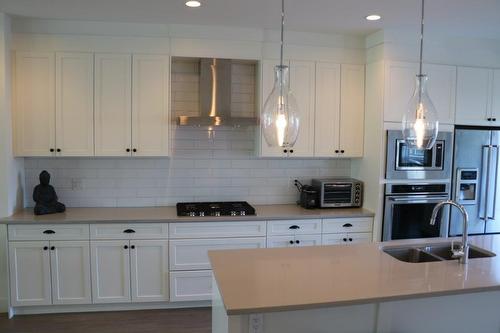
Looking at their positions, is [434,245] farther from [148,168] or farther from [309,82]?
[148,168]

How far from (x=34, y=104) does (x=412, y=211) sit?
12.3 ft

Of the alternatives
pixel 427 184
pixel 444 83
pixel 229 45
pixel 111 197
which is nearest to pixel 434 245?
pixel 427 184

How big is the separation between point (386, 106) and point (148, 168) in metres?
2.46

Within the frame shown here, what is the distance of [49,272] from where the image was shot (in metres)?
3.56

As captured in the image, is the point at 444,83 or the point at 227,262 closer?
the point at 227,262

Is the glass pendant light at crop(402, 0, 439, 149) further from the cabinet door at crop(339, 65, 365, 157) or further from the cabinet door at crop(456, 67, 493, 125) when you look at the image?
the cabinet door at crop(456, 67, 493, 125)

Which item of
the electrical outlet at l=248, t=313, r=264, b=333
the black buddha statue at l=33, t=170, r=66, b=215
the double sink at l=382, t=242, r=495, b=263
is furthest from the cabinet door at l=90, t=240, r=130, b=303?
the double sink at l=382, t=242, r=495, b=263

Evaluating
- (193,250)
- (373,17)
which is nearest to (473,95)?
(373,17)

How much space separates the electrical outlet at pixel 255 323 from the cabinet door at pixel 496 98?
3484 millimetres

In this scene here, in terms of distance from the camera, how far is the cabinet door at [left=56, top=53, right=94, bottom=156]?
3725 mm

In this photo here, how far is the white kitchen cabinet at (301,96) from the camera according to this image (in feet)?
13.2

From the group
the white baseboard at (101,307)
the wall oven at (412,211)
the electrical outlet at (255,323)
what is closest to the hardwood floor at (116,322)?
the white baseboard at (101,307)

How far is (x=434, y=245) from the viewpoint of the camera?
2887 mm

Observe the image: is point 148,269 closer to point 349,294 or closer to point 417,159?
point 349,294
